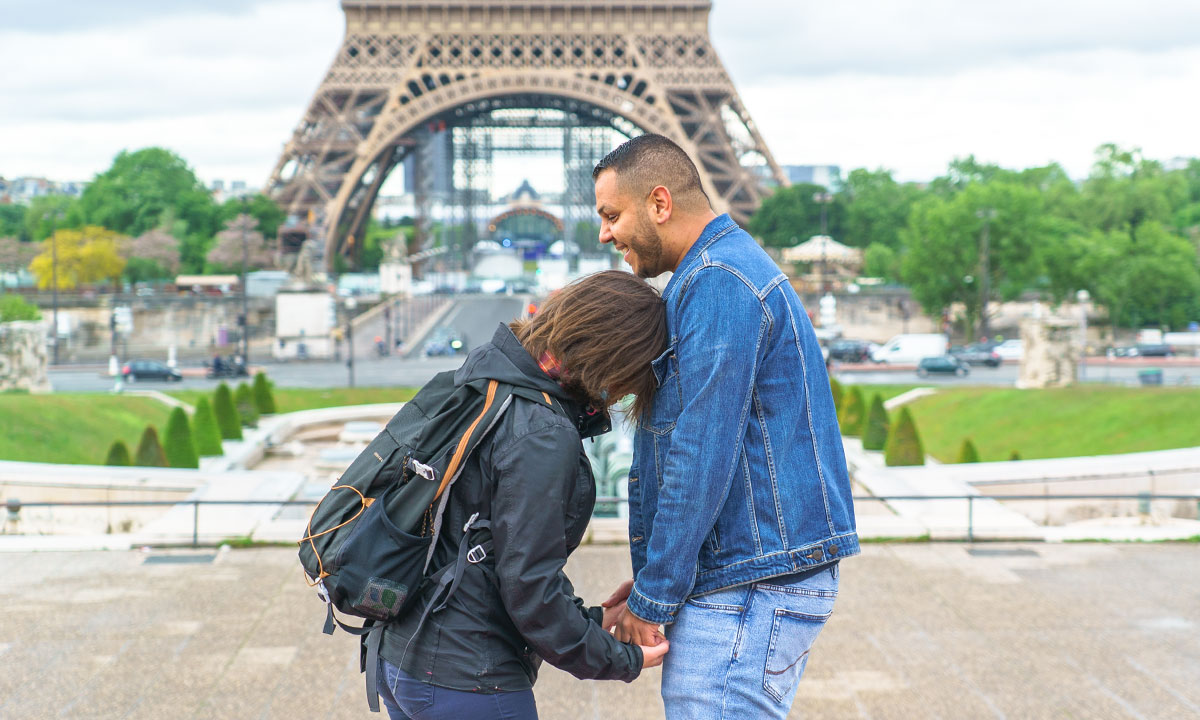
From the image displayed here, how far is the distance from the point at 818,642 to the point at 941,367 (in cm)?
3068

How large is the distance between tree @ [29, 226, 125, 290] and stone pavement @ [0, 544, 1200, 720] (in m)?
53.7

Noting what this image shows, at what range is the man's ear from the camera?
2.58m

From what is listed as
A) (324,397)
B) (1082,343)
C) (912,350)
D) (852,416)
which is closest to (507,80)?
(912,350)

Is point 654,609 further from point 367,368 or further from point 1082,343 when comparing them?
point 1082,343

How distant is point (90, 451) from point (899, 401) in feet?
51.7

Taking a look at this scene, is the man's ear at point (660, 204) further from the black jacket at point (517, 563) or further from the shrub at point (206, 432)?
the shrub at point (206, 432)

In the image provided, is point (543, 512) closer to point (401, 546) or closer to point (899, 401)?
point (401, 546)

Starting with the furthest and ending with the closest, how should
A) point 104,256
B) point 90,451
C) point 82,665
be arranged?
point 104,256, point 90,451, point 82,665

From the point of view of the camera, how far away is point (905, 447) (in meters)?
15.1

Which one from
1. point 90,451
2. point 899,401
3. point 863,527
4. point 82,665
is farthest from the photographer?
point 899,401

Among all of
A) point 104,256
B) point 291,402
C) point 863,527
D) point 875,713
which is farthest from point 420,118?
point 875,713

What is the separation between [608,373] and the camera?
2.47 metres

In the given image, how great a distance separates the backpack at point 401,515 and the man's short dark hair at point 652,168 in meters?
0.56

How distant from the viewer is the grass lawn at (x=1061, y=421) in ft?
52.2
